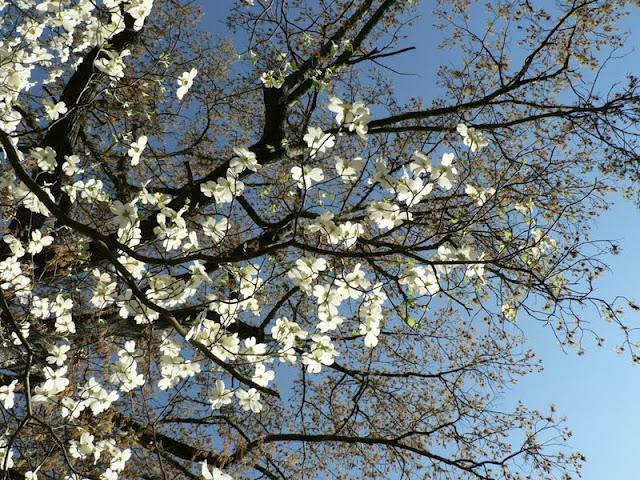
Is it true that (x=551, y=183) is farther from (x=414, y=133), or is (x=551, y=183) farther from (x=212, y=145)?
(x=212, y=145)

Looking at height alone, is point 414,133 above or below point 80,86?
above

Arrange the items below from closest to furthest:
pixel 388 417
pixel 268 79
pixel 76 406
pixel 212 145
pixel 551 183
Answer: pixel 76 406, pixel 268 79, pixel 551 183, pixel 388 417, pixel 212 145

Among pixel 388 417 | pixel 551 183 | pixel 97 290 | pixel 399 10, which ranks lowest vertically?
pixel 97 290

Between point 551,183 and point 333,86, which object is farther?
point 333,86

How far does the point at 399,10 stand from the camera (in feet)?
19.5

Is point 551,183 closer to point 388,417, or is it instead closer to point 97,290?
point 388,417

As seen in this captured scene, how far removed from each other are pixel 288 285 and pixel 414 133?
7.51ft

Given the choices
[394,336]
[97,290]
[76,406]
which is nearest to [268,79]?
[97,290]

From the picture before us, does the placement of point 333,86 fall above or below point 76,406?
above

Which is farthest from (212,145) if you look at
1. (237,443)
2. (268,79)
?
(237,443)

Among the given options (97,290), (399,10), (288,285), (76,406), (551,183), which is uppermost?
(399,10)

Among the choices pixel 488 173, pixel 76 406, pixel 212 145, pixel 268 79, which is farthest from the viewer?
pixel 212 145

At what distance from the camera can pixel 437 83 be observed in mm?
6066

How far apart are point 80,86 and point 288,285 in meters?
2.93
